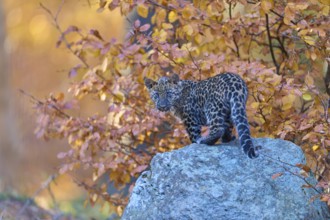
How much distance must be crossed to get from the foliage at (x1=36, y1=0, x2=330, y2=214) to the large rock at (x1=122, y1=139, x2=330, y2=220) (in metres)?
0.69

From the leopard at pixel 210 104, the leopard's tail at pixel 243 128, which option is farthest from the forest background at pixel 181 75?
the leopard's tail at pixel 243 128

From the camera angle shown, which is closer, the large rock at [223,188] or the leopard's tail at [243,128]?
the large rock at [223,188]

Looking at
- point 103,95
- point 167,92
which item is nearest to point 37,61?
point 103,95

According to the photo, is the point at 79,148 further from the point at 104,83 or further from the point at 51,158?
the point at 51,158

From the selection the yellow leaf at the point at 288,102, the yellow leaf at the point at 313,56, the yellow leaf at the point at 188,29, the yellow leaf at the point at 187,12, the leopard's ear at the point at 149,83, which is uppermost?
the yellow leaf at the point at 187,12

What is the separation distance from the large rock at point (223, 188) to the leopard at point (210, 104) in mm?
183

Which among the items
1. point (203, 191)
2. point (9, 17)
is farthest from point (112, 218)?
point (9, 17)

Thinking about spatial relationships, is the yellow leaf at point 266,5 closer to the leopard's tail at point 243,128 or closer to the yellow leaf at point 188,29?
the yellow leaf at point 188,29

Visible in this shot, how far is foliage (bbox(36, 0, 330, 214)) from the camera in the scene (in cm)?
779

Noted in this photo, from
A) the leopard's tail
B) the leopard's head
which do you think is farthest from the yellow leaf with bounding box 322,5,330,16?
the leopard's head

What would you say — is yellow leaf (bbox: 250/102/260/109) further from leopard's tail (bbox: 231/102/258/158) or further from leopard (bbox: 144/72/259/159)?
leopard's tail (bbox: 231/102/258/158)

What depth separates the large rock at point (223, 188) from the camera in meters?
6.40

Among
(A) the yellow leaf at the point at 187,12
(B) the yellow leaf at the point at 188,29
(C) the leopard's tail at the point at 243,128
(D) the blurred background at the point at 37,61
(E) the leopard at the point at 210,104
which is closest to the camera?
(C) the leopard's tail at the point at 243,128

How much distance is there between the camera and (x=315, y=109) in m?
7.78
